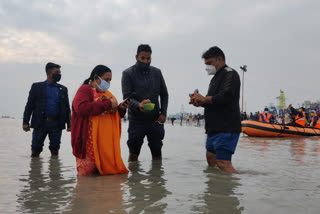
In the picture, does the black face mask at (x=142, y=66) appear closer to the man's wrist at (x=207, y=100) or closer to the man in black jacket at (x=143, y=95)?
the man in black jacket at (x=143, y=95)

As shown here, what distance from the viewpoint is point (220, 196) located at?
301 cm

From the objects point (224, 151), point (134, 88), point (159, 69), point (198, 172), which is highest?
point (159, 69)

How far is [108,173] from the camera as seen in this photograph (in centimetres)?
417

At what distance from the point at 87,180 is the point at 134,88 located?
174cm

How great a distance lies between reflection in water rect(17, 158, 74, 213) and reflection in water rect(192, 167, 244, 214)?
46.6 inches

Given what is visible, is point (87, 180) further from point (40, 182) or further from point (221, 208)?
point (221, 208)

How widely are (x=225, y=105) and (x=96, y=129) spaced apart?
1.74 metres

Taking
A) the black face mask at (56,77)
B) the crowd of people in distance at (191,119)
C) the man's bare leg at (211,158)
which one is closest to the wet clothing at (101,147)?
the man's bare leg at (211,158)

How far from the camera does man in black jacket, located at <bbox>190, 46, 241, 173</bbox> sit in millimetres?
4230

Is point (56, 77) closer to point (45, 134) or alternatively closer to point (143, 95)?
point (45, 134)

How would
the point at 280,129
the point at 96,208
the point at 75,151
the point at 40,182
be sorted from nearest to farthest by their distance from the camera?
the point at 96,208 < the point at 40,182 < the point at 75,151 < the point at 280,129

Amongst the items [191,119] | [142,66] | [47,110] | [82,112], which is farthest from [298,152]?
[191,119]

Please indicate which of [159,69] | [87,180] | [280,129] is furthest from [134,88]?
[280,129]

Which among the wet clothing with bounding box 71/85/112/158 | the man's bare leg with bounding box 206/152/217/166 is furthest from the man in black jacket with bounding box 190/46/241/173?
the wet clothing with bounding box 71/85/112/158
